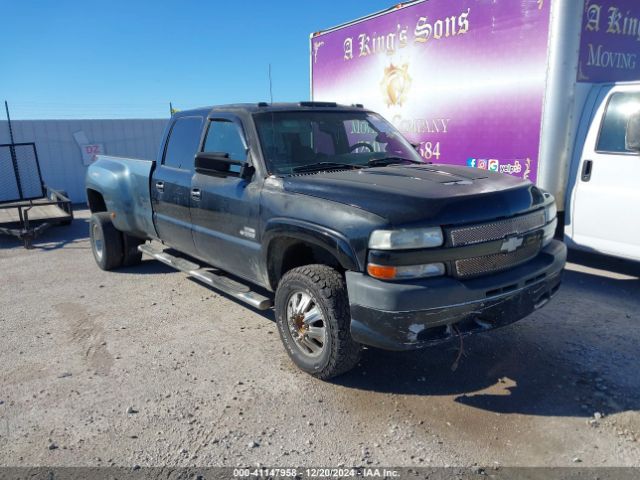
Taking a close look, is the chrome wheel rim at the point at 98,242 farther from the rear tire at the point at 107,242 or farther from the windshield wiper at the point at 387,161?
the windshield wiper at the point at 387,161

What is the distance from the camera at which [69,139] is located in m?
13.7

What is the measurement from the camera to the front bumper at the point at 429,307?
281 centimetres

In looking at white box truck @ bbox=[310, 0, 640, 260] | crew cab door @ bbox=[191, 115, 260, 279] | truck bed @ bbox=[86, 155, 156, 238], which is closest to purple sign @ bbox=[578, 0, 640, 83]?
white box truck @ bbox=[310, 0, 640, 260]

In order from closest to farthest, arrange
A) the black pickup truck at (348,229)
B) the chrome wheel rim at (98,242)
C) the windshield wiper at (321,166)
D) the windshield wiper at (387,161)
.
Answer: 1. the black pickup truck at (348,229)
2. the windshield wiper at (321,166)
3. the windshield wiper at (387,161)
4. the chrome wheel rim at (98,242)

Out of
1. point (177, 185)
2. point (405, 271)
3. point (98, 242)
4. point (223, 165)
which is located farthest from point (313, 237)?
point (98, 242)

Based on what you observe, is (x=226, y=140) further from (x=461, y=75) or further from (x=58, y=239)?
(x=58, y=239)

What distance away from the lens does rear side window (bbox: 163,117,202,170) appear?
482 centimetres

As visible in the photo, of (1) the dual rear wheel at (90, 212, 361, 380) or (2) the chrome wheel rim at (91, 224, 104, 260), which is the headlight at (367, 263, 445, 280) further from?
(2) the chrome wheel rim at (91, 224, 104, 260)

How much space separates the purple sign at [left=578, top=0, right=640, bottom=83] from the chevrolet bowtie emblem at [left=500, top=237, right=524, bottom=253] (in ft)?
10.5

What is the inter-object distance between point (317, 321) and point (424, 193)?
3.70ft

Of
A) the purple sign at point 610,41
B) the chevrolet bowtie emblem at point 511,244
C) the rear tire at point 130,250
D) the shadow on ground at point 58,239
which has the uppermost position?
the purple sign at point 610,41

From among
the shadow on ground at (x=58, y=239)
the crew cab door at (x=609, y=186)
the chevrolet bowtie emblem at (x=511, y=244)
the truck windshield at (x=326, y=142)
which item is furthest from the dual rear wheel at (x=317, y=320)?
the shadow on ground at (x=58, y=239)

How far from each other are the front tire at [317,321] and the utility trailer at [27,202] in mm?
6516

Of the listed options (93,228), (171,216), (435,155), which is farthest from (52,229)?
(435,155)
